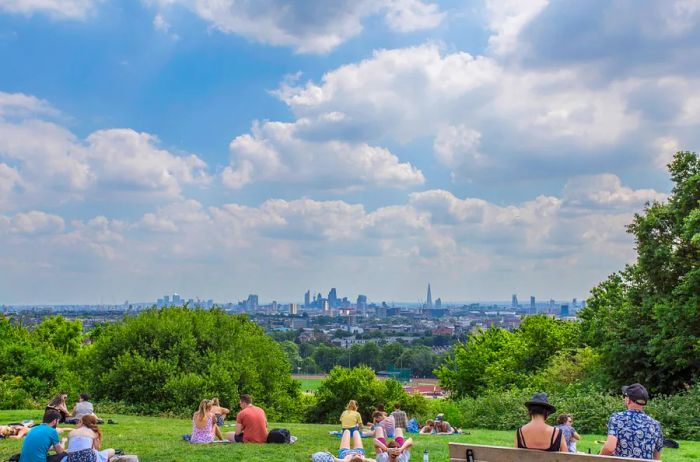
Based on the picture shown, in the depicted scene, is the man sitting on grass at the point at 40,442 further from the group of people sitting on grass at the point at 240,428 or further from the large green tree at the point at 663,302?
the large green tree at the point at 663,302

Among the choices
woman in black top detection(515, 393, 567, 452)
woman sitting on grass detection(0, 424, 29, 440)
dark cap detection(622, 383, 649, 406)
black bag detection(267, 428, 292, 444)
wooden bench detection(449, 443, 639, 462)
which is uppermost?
dark cap detection(622, 383, 649, 406)

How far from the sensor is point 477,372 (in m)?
63.6

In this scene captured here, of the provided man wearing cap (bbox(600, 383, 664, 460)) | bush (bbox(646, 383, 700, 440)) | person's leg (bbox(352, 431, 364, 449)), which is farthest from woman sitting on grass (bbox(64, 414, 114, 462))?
bush (bbox(646, 383, 700, 440))

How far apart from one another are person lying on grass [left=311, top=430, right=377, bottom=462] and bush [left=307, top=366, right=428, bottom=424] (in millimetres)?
42975

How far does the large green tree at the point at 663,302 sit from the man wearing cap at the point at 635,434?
20920 millimetres

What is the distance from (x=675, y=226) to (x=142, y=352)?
28991 millimetres

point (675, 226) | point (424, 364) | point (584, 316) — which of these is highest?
point (675, 226)

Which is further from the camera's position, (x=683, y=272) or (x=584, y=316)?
(x=584, y=316)

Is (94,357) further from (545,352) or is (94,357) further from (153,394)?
(545,352)

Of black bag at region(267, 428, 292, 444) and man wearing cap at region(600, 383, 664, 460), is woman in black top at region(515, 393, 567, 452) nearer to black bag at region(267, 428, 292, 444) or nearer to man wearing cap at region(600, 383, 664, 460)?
man wearing cap at region(600, 383, 664, 460)

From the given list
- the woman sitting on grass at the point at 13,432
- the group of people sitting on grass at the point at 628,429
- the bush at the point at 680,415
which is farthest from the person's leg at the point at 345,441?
the bush at the point at 680,415

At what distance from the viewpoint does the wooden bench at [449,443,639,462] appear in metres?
8.30

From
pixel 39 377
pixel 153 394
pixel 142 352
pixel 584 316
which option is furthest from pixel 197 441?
pixel 584 316

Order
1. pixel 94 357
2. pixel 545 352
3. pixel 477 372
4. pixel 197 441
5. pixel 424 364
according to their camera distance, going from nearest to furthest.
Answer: pixel 197 441 < pixel 94 357 < pixel 545 352 < pixel 477 372 < pixel 424 364
